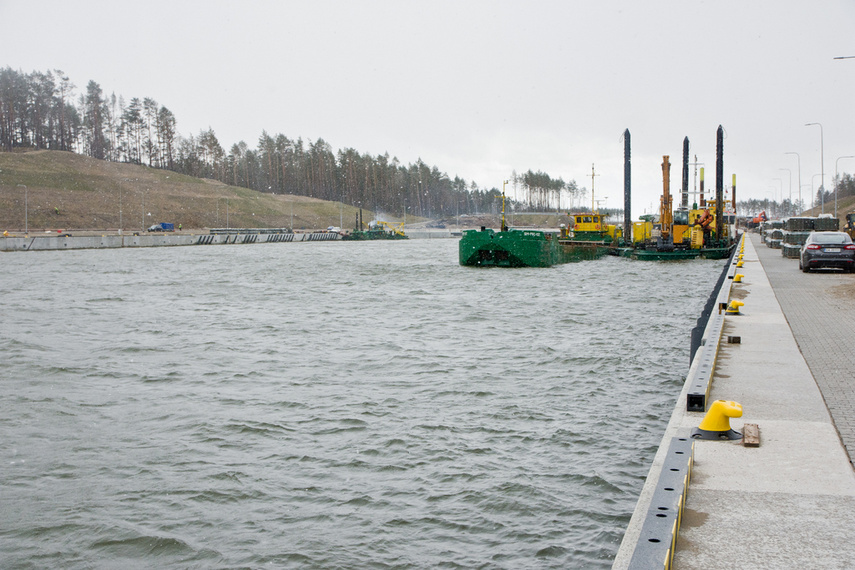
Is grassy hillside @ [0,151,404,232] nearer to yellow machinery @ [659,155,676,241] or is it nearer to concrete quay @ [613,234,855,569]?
yellow machinery @ [659,155,676,241]

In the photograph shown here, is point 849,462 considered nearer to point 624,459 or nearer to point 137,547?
point 624,459

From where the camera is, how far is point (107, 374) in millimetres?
14164

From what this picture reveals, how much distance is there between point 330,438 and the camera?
973cm

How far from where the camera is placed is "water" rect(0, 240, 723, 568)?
6738mm

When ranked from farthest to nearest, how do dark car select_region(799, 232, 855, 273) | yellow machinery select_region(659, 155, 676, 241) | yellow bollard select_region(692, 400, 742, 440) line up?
yellow machinery select_region(659, 155, 676, 241) < dark car select_region(799, 232, 855, 273) < yellow bollard select_region(692, 400, 742, 440)

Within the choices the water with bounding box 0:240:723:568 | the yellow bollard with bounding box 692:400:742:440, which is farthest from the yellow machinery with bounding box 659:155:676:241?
the yellow bollard with bounding box 692:400:742:440

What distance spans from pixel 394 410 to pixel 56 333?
12925 millimetres

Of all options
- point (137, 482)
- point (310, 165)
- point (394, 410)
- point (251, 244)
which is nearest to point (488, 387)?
point (394, 410)

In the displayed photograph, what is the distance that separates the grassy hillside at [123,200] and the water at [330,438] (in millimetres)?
96829

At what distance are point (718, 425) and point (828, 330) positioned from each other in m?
8.19

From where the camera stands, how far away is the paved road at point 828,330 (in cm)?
747

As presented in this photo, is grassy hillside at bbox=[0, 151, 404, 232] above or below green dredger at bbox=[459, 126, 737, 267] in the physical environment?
above

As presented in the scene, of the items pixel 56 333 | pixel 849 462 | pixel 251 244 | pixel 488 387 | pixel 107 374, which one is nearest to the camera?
pixel 849 462

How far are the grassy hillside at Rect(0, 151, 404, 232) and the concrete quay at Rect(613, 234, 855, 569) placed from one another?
108184 mm
